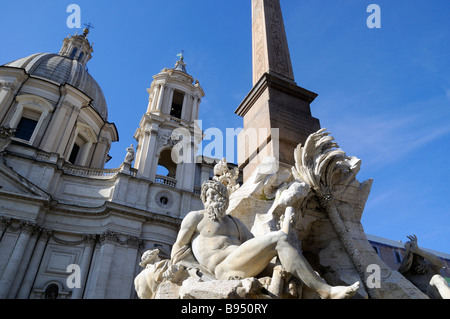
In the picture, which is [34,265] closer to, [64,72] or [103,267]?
[103,267]

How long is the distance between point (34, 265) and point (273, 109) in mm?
17401

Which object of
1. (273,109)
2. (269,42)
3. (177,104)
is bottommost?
(273,109)

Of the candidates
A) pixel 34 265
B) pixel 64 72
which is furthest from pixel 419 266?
pixel 64 72

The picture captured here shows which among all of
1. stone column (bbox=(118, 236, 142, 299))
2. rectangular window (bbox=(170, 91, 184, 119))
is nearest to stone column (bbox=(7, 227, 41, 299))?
stone column (bbox=(118, 236, 142, 299))

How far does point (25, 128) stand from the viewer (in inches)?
978

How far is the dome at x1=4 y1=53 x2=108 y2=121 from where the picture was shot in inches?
1135

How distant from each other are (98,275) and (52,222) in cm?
481

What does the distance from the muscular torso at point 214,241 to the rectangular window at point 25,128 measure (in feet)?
82.5

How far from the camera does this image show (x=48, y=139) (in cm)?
2352

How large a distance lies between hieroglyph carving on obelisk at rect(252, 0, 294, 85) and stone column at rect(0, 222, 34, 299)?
16.0 metres

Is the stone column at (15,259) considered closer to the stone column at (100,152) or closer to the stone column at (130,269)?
the stone column at (130,269)

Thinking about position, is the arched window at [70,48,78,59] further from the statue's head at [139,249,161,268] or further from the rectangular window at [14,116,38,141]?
the statue's head at [139,249,161,268]

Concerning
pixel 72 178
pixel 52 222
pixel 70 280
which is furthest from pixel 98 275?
pixel 72 178
